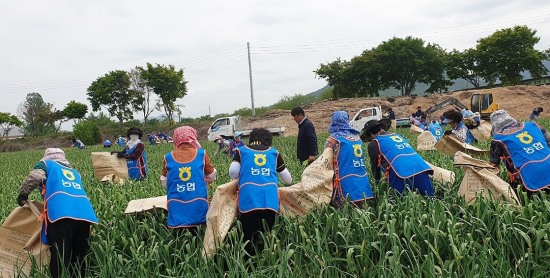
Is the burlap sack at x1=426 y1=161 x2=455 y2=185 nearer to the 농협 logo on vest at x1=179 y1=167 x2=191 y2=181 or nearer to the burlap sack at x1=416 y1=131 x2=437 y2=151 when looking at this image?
the 농협 logo on vest at x1=179 y1=167 x2=191 y2=181

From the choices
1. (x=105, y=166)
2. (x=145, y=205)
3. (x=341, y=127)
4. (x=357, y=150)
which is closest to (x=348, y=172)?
(x=357, y=150)

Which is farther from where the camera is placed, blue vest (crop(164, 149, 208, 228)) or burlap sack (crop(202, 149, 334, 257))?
blue vest (crop(164, 149, 208, 228))

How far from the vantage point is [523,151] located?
3.81m

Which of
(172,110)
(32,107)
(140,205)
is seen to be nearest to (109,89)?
(172,110)

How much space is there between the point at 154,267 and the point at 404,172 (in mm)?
2238

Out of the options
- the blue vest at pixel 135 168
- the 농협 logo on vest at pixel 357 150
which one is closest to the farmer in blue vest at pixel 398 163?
the 농협 logo on vest at pixel 357 150

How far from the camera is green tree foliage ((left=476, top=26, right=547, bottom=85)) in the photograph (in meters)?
32.9

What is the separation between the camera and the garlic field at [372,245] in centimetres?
280

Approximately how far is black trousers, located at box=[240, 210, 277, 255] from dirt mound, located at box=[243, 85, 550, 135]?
27010mm

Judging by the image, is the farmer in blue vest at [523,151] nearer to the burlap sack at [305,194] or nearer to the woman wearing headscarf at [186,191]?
the burlap sack at [305,194]

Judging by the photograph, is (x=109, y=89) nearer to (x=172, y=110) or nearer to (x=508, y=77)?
(x=172, y=110)

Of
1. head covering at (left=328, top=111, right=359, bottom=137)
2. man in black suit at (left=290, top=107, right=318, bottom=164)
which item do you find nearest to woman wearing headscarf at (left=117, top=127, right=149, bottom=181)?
man in black suit at (left=290, top=107, right=318, bottom=164)

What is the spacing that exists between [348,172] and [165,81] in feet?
114

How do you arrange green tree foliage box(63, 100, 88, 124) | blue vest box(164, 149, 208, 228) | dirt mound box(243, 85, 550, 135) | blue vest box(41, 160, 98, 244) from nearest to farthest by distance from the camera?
blue vest box(41, 160, 98, 244) < blue vest box(164, 149, 208, 228) < dirt mound box(243, 85, 550, 135) < green tree foliage box(63, 100, 88, 124)
